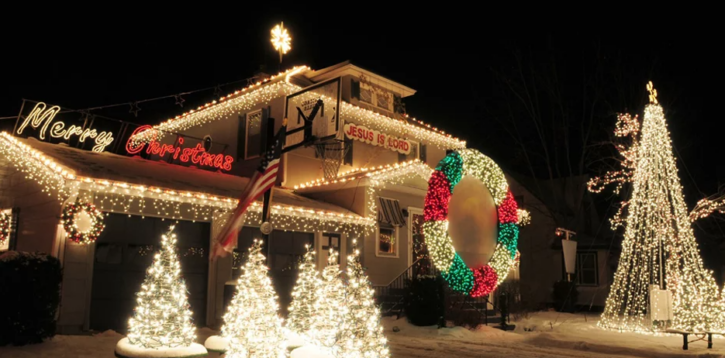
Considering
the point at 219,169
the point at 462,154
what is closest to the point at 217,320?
the point at 219,169

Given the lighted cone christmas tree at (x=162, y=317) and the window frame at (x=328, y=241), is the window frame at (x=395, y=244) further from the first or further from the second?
the lighted cone christmas tree at (x=162, y=317)

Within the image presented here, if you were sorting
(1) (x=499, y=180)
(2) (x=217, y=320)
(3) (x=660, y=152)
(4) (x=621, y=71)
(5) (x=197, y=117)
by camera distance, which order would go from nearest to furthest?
(2) (x=217, y=320) < (3) (x=660, y=152) < (1) (x=499, y=180) < (5) (x=197, y=117) < (4) (x=621, y=71)

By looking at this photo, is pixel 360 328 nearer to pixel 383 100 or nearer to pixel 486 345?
pixel 486 345

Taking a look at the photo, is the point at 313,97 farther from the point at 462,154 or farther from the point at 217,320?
the point at 217,320

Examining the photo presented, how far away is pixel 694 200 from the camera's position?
2662 centimetres

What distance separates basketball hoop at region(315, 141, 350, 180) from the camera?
19.1 meters


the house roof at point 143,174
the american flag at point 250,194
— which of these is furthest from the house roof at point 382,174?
the american flag at point 250,194

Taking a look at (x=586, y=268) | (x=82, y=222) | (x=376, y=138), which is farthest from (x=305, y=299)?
(x=586, y=268)

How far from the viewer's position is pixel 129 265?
13.0 meters

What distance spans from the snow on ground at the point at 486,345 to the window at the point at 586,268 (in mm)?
12518

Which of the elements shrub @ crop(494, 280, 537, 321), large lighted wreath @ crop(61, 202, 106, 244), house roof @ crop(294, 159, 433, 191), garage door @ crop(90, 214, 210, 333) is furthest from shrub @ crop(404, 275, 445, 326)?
large lighted wreath @ crop(61, 202, 106, 244)

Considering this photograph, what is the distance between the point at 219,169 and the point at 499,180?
8484mm

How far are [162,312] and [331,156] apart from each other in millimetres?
11306

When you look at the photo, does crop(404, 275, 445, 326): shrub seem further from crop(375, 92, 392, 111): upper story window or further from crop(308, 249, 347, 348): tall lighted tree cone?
crop(375, 92, 392, 111): upper story window
